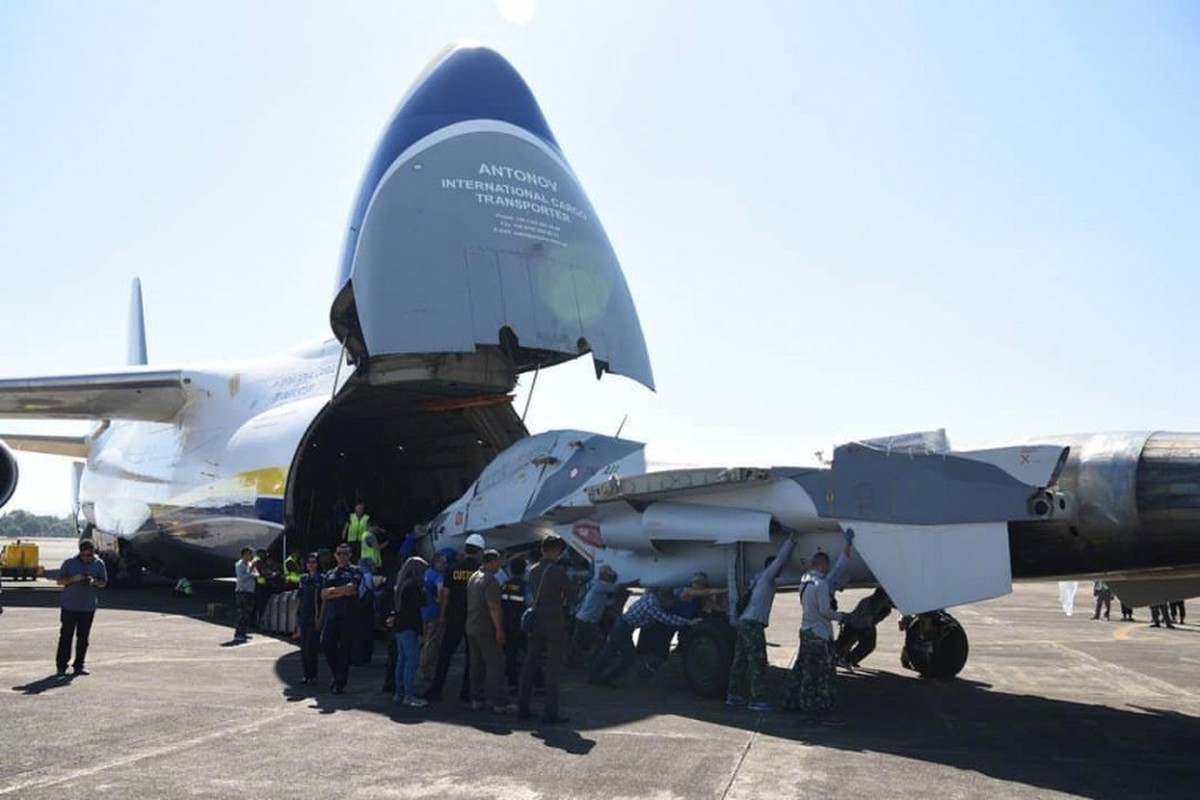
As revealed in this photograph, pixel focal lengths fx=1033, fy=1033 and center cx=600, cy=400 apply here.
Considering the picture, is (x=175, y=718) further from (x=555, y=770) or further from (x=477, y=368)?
(x=477, y=368)

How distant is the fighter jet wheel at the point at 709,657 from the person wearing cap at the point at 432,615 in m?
2.39

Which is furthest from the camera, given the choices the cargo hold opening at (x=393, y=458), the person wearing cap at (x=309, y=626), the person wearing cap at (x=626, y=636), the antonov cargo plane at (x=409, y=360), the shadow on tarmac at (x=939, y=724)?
the cargo hold opening at (x=393, y=458)

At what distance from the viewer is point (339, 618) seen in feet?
32.0

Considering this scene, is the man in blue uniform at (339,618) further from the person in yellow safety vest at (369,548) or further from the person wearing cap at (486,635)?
the person in yellow safety vest at (369,548)

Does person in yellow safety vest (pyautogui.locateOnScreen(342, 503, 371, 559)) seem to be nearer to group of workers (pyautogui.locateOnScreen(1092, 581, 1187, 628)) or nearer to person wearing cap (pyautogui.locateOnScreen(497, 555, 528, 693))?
person wearing cap (pyautogui.locateOnScreen(497, 555, 528, 693))

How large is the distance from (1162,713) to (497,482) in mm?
8117

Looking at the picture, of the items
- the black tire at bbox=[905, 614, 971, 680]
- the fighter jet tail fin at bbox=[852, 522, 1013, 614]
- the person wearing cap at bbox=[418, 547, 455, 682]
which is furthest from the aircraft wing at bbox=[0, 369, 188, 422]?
the fighter jet tail fin at bbox=[852, 522, 1013, 614]

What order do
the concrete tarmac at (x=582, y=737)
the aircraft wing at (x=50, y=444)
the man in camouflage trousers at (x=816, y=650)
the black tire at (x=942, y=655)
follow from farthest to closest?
the aircraft wing at (x=50, y=444), the black tire at (x=942, y=655), the man in camouflage trousers at (x=816, y=650), the concrete tarmac at (x=582, y=737)

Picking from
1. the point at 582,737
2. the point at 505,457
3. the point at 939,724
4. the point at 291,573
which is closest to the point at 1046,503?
the point at 939,724

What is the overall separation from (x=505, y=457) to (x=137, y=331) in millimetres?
21976

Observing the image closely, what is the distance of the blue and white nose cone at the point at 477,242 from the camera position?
13.4 metres

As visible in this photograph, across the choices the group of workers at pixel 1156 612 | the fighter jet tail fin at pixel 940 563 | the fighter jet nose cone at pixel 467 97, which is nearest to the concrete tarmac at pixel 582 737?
the fighter jet tail fin at pixel 940 563

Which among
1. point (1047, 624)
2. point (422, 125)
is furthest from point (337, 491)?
point (1047, 624)

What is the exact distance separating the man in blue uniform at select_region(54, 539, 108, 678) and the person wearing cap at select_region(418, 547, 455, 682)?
334 centimetres
